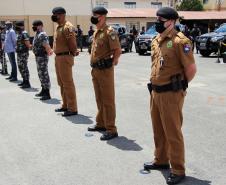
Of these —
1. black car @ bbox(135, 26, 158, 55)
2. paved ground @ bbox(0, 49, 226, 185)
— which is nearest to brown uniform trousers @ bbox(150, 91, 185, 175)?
paved ground @ bbox(0, 49, 226, 185)

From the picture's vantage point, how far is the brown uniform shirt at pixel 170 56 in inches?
166

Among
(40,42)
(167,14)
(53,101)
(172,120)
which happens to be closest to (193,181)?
(172,120)

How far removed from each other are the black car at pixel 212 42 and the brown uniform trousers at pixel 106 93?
1302 centimetres

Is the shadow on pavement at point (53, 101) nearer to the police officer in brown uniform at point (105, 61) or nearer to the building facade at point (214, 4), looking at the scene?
the police officer in brown uniform at point (105, 61)

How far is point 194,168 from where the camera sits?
16.3ft

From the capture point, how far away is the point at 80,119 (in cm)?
754

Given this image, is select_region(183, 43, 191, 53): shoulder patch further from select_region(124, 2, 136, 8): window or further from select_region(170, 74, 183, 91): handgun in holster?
select_region(124, 2, 136, 8): window

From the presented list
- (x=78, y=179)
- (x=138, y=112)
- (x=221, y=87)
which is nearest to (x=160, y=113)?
(x=78, y=179)

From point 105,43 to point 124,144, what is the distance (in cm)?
148

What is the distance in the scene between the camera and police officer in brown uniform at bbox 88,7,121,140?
612cm

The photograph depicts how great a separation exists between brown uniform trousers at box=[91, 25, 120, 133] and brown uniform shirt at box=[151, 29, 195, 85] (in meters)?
1.71

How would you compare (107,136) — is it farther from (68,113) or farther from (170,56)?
(170,56)

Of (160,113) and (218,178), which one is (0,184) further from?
(218,178)

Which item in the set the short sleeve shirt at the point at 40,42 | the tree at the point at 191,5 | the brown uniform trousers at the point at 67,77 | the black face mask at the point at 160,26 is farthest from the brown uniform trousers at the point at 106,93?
the tree at the point at 191,5
